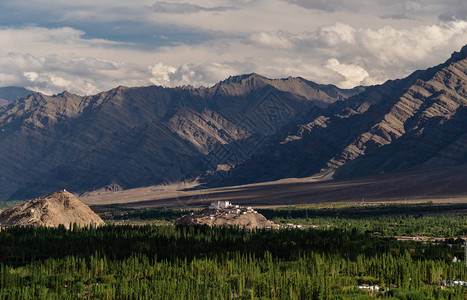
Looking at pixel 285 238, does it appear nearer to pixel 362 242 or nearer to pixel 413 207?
pixel 362 242

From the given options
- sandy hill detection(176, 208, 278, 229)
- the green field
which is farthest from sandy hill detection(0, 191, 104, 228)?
sandy hill detection(176, 208, 278, 229)

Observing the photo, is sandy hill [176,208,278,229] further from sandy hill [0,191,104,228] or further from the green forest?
the green forest

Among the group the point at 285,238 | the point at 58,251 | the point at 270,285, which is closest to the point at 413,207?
the point at 285,238

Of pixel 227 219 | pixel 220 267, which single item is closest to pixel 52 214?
pixel 227 219

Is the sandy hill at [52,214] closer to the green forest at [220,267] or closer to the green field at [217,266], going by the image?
the green field at [217,266]

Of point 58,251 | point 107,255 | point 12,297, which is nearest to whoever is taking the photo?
point 12,297

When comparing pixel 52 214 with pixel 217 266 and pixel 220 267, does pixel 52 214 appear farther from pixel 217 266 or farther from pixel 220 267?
pixel 220 267
